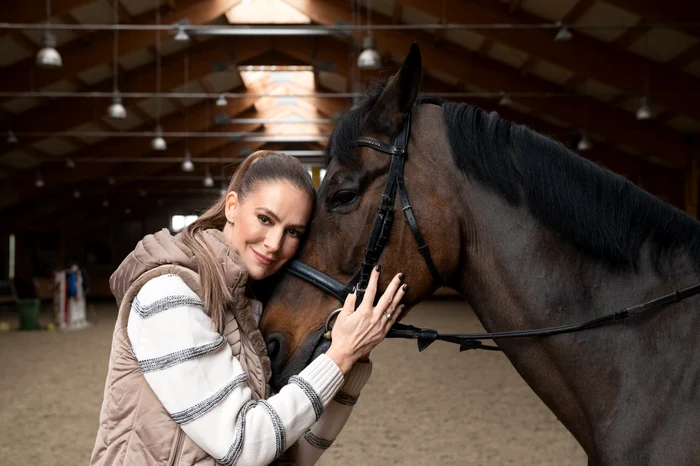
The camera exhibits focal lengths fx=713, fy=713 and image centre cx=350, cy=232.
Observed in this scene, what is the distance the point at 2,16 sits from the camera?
451 inches

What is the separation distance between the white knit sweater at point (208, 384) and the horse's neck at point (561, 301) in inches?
17.9

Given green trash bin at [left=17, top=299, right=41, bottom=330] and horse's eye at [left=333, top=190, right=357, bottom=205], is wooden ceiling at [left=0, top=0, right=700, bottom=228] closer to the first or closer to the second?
green trash bin at [left=17, top=299, right=41, bottom=330]

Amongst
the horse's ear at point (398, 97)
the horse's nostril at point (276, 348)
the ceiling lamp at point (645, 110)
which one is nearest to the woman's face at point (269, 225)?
the horse's nostril at point (276, 348)

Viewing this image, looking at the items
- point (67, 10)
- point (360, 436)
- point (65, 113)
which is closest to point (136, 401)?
point (360, 436)

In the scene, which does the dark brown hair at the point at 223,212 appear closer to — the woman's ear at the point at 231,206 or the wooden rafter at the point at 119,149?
the woman's ear at the point at 231,206

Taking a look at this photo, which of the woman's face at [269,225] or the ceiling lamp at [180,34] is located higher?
the ceiling lamp at [180,34]

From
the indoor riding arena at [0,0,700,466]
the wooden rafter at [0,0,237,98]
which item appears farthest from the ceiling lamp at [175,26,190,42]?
the wooden rafter at [0,0,237,98]

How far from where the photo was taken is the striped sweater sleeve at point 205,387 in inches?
58.7

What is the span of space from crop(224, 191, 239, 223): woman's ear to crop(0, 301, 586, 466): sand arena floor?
11.4 ft

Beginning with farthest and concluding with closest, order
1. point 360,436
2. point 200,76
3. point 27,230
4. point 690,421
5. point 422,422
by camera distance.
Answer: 1. point 27,230
2. point 200,76
3. point 422,422
4. point 360,436
5. point 690,421

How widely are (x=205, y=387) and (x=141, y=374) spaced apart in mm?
169

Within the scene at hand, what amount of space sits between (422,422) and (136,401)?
4.92 m

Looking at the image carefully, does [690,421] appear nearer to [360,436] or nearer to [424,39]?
[360,436]

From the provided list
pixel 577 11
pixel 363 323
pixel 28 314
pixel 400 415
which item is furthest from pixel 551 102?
pixel 363 323
